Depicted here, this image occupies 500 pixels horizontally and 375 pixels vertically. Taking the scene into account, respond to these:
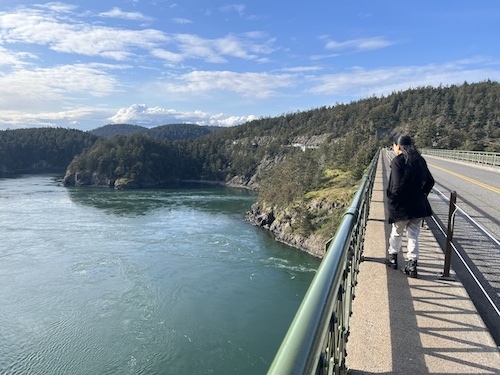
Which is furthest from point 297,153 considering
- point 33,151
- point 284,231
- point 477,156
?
point 33,151

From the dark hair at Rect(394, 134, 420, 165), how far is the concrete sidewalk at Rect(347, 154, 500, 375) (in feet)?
5.05

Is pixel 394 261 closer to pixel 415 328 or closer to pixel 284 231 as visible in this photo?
pixel 415 328

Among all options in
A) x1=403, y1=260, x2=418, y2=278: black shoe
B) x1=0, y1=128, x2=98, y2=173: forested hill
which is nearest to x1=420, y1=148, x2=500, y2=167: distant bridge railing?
x1=403, y1=260, x2=418, y2=278: black shoe

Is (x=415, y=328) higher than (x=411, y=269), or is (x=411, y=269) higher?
(x=411, y=269)

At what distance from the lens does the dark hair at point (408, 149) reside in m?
4.93

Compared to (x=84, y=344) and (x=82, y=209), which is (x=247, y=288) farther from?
(x=82, y=209)

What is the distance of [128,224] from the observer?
2112 inches

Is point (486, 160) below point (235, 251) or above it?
above

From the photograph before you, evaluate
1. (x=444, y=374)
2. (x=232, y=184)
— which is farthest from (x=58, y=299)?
(x=232, y=184)

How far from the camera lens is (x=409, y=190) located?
4.98 metres

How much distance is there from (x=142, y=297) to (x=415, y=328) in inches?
1045

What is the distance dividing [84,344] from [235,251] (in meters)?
21.2

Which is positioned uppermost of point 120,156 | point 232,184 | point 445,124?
point 445,124

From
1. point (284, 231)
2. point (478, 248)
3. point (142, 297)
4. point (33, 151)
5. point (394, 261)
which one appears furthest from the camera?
point (33, 151)
